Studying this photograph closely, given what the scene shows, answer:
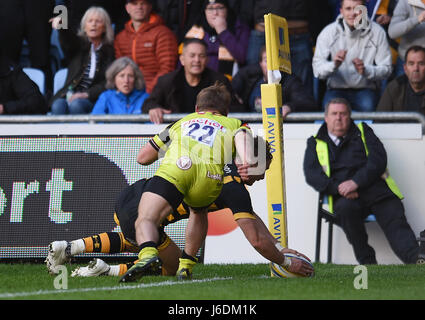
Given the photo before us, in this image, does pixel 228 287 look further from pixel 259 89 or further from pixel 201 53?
pixel 259 89

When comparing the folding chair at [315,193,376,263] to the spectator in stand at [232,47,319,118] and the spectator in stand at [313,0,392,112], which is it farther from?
the spectator in stand at [313,0,392,112]

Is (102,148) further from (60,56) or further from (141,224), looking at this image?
(60,56)

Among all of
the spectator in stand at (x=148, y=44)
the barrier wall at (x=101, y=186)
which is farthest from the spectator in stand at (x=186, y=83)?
the spectator in stand at (x=148, y=44)

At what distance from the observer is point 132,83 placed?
39.5 feet

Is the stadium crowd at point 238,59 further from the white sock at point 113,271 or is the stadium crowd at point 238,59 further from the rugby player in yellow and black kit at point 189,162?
the rugby player in yellow and black kit at point 189,162

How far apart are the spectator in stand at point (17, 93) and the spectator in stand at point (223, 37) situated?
2.50 m

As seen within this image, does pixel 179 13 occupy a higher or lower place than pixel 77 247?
higher

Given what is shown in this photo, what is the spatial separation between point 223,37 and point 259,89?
1.24 meters

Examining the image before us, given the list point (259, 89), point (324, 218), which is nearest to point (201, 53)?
point (259, 89)

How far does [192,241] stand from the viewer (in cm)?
793

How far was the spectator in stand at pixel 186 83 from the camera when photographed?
11602 mm

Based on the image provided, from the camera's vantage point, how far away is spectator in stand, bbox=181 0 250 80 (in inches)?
510

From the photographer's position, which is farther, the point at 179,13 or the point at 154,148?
the point at 179,13

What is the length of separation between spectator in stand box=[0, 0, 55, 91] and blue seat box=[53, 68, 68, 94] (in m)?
0.55
